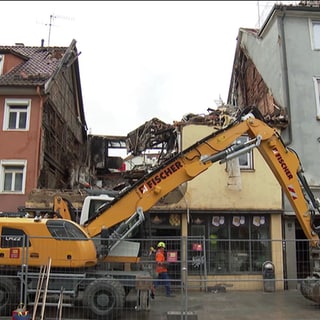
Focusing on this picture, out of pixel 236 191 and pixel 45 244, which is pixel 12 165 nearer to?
pixel 45 244

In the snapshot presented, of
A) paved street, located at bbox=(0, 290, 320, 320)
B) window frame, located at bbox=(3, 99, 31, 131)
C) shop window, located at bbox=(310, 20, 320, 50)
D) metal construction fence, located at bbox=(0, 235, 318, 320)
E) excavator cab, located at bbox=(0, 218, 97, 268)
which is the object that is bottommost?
paved street, located at bbox=(0, 290, 320, 320)

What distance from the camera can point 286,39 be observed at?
19500mm

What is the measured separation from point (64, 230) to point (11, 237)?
1290 mm

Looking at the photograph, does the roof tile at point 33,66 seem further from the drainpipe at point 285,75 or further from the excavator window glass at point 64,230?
the drainpipe at point 285,75

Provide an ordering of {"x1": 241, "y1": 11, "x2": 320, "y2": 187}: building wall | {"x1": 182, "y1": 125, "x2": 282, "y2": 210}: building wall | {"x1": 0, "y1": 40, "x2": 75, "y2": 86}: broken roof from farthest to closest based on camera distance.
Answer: {"x1": 0, "y1": 40, "x2": 75, "y2": 86}: broken roof → {"x1": 241, "y1": 11, "x2": 320, "y2": 187}: building wall → {"x1": 182, "y1": 125, "x2": 282, "y2": 210}: building wall

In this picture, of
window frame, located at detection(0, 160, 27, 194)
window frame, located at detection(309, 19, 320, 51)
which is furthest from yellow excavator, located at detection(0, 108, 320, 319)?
window frame, located at detection(309, 19, 320, 51)

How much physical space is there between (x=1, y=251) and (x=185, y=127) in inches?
381

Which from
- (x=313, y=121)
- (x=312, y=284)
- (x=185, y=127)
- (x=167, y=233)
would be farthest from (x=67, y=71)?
(x=312, y=284)

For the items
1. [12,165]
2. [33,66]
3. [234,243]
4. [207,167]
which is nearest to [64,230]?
[207,167]

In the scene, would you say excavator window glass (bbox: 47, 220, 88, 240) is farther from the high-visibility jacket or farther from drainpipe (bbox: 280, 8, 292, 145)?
drainpipe (bbox: 280, 8, 292, 145)

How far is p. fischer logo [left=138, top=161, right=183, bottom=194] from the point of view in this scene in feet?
38.6

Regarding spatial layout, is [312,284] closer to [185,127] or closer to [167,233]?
[167,233]

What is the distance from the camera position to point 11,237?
424 inches

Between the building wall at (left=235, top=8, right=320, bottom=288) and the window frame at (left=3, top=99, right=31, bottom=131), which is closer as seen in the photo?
the building wall at (left=235, top=8, right=320, bottom=288)
